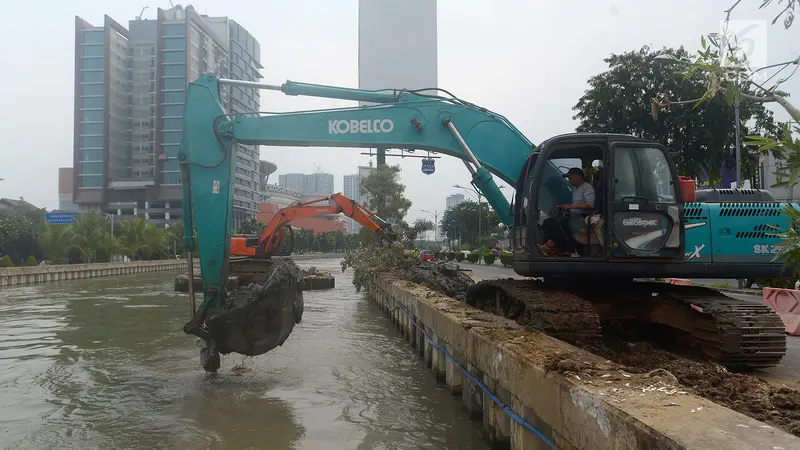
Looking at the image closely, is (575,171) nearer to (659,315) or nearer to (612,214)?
(612,214)

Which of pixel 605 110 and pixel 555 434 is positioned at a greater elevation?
pixel 605 110

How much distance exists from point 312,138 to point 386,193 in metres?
34.0

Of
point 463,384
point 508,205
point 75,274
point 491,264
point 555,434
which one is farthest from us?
point 491,264

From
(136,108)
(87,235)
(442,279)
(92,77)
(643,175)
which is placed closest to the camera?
(643,175)

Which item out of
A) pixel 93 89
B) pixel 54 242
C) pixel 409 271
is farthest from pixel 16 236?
pixel 93 89

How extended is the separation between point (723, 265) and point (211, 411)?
5.78m

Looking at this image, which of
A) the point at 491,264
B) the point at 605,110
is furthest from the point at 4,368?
the point at 491,264

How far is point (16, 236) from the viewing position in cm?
4575

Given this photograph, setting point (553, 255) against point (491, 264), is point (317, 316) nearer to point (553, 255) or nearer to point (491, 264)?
point (553, 255)

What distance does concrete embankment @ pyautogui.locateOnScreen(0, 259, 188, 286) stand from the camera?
31125 millimetres

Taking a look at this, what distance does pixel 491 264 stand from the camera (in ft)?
154

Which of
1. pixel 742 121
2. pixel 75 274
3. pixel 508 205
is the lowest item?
pixel 75 274

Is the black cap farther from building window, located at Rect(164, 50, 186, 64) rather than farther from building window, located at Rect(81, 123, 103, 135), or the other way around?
building window, located at Rect(81, 123, 103, 135)

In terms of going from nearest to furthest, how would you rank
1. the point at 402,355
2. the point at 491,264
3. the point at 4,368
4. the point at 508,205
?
the point at 508,205 < the point at 4,368 < the point at 402,355 < the point at 491,264
